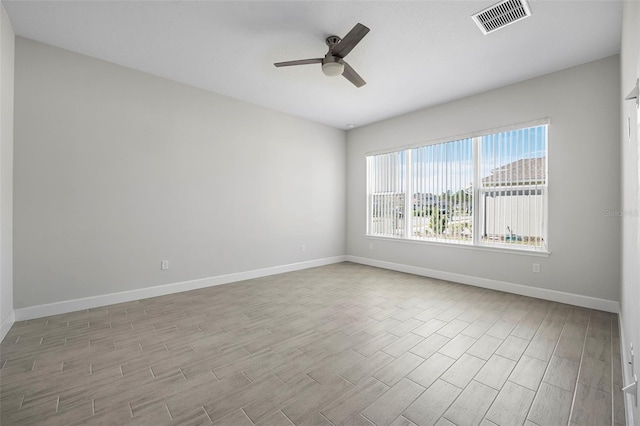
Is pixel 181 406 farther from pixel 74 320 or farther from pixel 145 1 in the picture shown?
pixel 145 1

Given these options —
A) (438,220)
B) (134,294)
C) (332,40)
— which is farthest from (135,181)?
(438,220)

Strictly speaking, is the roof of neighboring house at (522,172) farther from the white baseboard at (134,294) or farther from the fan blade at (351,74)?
the white baseboard at (134,294)

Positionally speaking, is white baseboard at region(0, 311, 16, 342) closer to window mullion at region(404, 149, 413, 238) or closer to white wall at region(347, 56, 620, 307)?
window mullion at region(404, 149, 413, 238)

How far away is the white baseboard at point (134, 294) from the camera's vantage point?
3.02 meters

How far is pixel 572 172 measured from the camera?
346cm

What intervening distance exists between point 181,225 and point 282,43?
2.77 m

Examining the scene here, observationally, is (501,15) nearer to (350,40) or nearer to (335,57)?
(350,40)

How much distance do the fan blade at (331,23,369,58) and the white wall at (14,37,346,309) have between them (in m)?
2.43

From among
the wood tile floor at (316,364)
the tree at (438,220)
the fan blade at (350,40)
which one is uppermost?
the fan blade at (350,40)

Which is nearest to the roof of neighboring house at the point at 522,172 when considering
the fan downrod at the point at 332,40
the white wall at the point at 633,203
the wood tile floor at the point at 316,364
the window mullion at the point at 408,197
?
the window mullion at the point at 408,197

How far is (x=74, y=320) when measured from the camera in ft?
9.75

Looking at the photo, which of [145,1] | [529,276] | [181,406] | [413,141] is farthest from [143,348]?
[413,141]

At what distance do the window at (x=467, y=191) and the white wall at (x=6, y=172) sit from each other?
526 cm

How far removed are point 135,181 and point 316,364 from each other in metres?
3.23
